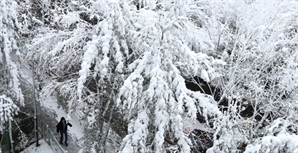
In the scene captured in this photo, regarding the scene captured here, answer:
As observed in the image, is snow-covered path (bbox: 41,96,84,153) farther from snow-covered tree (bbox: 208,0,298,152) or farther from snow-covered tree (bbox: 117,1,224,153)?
snow-covered tree (bbox: 208,0,298,152)

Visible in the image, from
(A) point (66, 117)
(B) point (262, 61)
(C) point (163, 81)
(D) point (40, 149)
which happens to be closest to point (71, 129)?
(A) point (66, 117)

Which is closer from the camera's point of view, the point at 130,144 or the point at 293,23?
the point at 130,144

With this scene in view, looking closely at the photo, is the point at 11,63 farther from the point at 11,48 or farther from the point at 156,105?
the point at 156,105

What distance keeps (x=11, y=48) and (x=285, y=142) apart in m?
7.92

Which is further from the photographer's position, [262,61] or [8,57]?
[262,61]

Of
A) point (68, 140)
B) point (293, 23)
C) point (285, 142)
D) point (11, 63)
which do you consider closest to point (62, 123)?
point (68, 140)

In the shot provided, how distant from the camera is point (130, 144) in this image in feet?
18.9

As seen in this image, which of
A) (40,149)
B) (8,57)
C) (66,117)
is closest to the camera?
(8,57)

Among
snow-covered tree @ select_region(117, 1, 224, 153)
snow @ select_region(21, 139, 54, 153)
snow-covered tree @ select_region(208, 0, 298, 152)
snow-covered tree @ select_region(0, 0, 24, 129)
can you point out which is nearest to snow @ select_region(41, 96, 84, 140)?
snow @ select_region(21, 139, 54, 153)

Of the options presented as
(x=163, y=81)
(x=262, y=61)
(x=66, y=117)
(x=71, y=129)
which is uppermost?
(x=163, y=81)

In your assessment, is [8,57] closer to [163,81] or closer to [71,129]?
[71,129]

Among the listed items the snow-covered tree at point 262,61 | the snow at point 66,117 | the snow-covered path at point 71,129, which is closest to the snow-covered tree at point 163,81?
the snow-covered tree at point 262,61

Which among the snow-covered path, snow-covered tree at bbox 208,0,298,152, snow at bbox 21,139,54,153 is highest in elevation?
snow-covered tree at bbox 208,0,298,152

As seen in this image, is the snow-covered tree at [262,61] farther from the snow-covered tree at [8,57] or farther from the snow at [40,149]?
the snow at [40,149]
